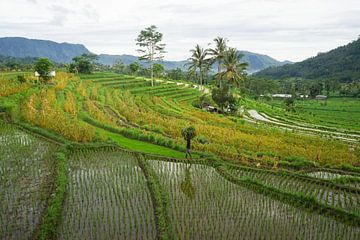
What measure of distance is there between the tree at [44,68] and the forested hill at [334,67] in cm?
9744

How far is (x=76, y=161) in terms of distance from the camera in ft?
45.0

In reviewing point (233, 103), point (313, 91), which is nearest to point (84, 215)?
A: point (233, 103)

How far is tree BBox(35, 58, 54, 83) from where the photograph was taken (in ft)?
95.3

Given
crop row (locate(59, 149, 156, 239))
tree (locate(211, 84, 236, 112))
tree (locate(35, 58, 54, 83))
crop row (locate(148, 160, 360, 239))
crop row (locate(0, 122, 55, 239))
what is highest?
tree (locate(35, 58, 54, 83))

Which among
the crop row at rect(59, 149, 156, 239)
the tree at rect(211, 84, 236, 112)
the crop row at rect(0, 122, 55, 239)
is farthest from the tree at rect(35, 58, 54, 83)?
the crop row at rect(59, 149, 156, 239)

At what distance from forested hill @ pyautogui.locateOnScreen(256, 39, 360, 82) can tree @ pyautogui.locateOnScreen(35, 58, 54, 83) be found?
9744cm

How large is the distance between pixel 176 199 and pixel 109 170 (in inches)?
149

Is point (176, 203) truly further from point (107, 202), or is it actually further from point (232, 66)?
point (232, 66)

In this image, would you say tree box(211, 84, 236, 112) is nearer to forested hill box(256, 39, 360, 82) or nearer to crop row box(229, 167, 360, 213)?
crop row box(229, 167, 360, 213)

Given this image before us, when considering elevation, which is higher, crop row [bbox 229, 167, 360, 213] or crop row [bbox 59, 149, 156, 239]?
crop row [bbox 59, 149, 156, 239]

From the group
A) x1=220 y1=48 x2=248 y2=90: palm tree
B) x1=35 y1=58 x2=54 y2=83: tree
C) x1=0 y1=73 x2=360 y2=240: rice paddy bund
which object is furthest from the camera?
x1=220 y1=48 x2=248 y2=90: palm tree

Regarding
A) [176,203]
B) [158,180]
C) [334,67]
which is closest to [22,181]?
[158,180]

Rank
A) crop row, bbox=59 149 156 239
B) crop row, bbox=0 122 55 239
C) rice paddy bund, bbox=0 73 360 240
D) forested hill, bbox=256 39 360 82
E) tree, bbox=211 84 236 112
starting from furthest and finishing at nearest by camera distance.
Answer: forested hill, bbox=256 39 360 82
tree, bbox=211 84 236 112
rice paddy bund, bbox=0 73 360 240
crop row, bbox=0 122 55 239
crop row, bbox=59 149 156 239

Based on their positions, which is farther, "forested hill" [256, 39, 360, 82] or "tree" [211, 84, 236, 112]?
"forested hill" [256, 39, 360, 82]
